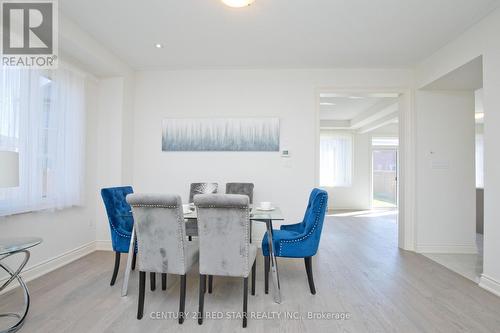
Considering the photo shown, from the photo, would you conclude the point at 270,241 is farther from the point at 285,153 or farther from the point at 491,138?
the point at 491,138

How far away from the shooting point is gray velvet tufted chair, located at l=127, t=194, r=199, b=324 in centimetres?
188

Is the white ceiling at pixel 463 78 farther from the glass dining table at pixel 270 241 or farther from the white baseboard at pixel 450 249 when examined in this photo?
the glass dining table at pixel 270 241

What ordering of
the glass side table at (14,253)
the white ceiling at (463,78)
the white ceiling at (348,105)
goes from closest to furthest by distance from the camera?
the glass side table at (14,253) < the white ceiling at (463,78) < the white ceiling at (348,105)

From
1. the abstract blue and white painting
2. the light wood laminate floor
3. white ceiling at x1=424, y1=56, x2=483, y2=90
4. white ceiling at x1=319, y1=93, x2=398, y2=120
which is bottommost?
the light wood laminate floor

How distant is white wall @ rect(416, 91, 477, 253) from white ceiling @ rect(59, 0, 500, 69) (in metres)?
0.86

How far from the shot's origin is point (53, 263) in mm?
2980

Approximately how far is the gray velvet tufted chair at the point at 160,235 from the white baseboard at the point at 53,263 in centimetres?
153

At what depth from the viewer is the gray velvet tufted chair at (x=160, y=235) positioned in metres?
1.88

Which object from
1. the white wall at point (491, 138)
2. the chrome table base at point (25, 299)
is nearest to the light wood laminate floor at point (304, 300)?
the chrome table base at point (25, 299)

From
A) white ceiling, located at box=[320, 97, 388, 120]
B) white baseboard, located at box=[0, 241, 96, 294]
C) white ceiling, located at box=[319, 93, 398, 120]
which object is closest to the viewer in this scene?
white baseboard, located at box=[0, 241, 96, 294]

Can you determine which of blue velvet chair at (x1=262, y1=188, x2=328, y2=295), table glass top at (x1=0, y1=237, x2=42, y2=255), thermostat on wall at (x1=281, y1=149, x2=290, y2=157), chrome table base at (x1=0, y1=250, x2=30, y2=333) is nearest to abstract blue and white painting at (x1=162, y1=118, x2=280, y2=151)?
thermostat on wall at (x1=281, y1=149, x2=290, y2=157)

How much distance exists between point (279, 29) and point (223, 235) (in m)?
2.32

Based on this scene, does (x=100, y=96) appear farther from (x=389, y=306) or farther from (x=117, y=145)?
(x=389, y=306)

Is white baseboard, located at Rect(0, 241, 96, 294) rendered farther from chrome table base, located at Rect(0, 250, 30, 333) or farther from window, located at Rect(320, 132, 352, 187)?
window, located at Rect(320, 132, 352, 187)
